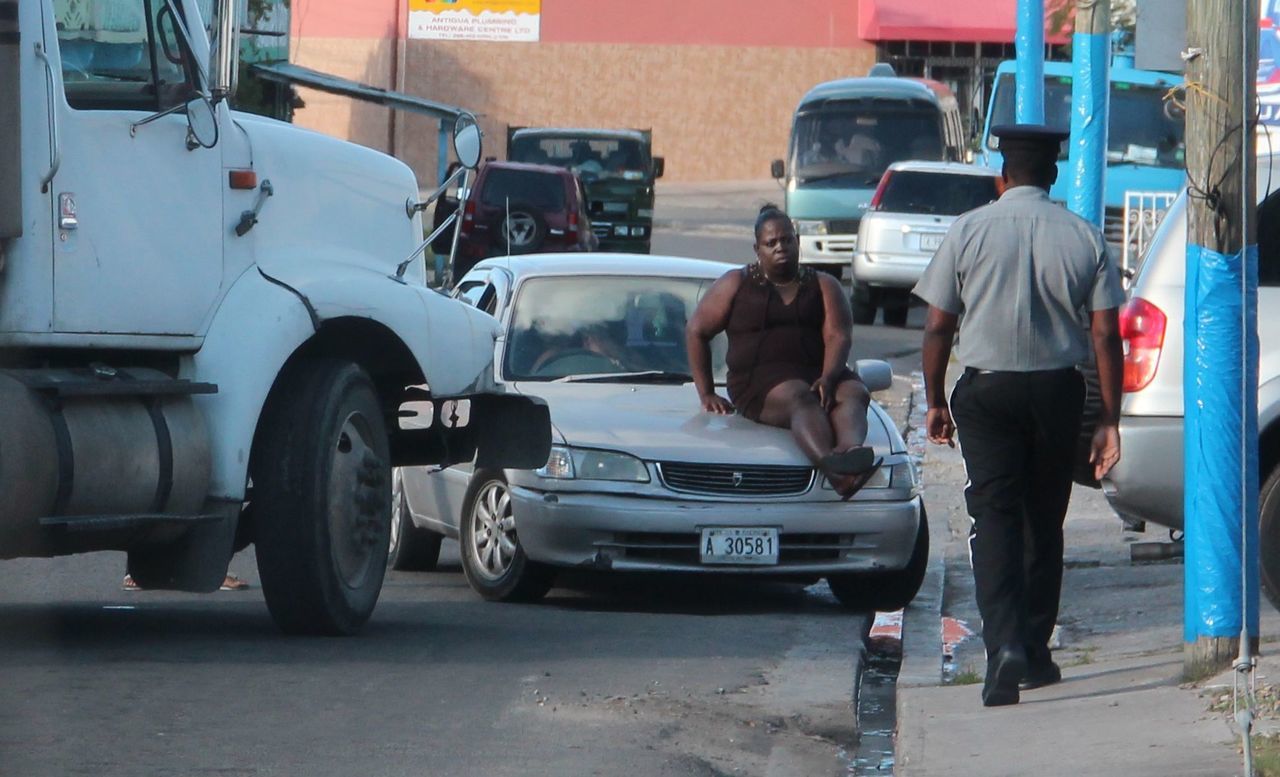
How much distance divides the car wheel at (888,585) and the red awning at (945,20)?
4179cm

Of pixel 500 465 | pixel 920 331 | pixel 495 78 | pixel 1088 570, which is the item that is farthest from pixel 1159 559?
pixel 495 78

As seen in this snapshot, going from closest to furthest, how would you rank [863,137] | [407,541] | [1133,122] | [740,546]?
[740,546] → [407,541] → [863,137] → [1133,122]

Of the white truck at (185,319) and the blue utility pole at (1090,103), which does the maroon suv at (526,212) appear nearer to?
the blue utility pole at (1090,103)

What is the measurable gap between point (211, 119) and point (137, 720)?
7.15 feet

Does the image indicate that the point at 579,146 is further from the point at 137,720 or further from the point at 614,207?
the point at 137,720

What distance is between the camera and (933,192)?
23.5 metres

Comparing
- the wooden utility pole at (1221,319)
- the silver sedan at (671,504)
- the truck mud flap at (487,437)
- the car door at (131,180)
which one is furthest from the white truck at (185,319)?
the wooden utility pole at (1221,319)

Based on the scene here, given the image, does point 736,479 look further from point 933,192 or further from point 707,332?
point 933,192

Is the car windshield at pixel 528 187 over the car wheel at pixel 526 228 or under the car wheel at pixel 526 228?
A: over

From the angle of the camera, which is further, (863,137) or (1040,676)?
(863,137)

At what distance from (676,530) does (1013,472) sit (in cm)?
221

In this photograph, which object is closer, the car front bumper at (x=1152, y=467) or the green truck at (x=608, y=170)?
the car front bumper at (x=1152, y=467)

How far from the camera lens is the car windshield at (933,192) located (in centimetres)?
2334

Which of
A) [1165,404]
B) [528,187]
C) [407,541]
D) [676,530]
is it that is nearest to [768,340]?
[676,530]
